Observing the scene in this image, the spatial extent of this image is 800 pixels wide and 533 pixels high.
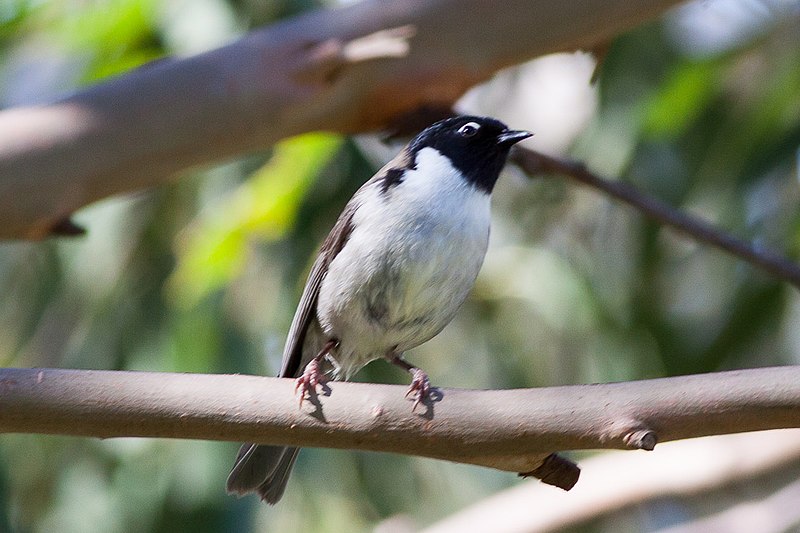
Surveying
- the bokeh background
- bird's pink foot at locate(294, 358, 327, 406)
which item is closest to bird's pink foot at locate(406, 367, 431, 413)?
bird's pink foot at locate(294, 358, 327, 406)

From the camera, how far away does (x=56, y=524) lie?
511 centimetres

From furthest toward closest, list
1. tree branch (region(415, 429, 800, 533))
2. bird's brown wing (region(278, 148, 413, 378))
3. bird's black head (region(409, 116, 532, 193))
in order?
tree branch (region(415, 429, 800, 533)) → bird's black head (region(409, 116, 532, 193)) → bird's brown wing (region(278, 148, 413, 378))

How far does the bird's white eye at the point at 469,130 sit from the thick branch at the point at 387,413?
4.68 feet

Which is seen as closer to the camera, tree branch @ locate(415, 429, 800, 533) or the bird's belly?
the bird's belly

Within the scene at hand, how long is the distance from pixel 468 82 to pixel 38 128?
1.62 metres

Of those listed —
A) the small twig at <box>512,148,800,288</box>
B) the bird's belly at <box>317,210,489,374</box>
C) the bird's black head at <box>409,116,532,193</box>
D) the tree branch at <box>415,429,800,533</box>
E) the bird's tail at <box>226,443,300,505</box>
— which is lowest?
the tree branch at <box>415,429,800,533</box>

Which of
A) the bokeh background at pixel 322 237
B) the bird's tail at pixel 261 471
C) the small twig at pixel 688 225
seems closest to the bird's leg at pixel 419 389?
the bird's tail at pixel 261 471

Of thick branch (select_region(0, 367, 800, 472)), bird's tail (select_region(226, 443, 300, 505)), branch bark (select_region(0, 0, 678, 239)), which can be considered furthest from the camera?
branch bark (select_region(0, 0, 678, 239))

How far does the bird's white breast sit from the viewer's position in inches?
127

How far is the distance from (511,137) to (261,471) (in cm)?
136

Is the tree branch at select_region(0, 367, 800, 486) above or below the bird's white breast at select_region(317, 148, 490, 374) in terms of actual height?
above

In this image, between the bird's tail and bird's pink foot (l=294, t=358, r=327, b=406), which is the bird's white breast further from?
bird's pink foot (l=294, t=358, r=327, b=406)

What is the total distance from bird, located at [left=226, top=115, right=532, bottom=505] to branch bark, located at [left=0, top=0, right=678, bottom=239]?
0.55 m

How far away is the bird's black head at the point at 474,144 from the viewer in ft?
11.8
